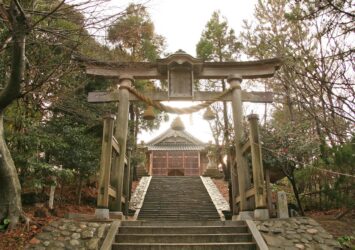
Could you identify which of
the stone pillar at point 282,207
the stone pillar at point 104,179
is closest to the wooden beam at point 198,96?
the stone pillar at point 104,179

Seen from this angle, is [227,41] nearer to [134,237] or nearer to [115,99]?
[115,99]

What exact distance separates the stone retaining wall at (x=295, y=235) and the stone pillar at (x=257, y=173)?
0.94 feet

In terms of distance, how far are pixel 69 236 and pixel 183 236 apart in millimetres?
2177

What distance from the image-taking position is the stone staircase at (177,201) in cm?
1080

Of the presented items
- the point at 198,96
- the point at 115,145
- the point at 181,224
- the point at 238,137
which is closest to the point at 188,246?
the point at 181,224

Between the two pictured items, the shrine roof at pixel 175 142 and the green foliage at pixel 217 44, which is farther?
the shrine roof at pixel 175 142

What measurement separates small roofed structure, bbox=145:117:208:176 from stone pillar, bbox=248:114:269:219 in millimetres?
20198

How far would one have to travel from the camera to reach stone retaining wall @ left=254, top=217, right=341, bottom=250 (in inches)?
226

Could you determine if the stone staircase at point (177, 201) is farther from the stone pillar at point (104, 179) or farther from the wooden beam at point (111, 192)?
the stone pillar at point (104, 179)

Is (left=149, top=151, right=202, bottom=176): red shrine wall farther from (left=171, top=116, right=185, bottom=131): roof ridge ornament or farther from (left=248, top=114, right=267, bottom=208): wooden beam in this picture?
(left=248, top=114, right=267, bottom=208): wooden beam

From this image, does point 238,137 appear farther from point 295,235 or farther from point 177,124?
point 295,235

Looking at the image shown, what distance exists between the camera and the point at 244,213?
24.1 feet

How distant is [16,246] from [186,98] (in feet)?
18.1

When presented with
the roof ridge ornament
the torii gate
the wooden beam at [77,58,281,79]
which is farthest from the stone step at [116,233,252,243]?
the wooden beam at [77,58,281,79]
